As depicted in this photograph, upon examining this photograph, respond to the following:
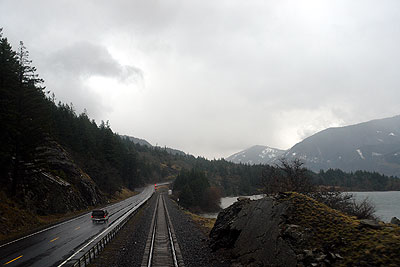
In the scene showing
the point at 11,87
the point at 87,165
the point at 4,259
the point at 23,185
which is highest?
the point at 11,87

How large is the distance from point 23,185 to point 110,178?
36137 millimetres

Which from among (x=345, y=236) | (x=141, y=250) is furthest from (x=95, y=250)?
(x=345, y=236)

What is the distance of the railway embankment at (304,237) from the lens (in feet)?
30.8

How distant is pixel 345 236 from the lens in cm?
1072

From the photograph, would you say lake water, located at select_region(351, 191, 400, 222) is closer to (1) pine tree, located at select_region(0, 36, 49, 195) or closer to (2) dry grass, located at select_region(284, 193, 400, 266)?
(2) dry grass, located at select_region(284, 193, 400, 266)

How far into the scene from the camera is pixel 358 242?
997 centimetres

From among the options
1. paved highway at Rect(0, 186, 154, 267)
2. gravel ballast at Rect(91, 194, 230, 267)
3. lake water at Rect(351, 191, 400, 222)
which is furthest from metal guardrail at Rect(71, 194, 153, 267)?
lake water at Rect(351, 191, 400, 222)

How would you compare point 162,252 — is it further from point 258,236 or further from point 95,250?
point 258,236

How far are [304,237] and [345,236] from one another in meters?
1.71

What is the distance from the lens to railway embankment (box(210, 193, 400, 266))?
9375 mm

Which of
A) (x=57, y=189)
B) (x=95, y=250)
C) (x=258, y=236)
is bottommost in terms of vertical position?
(x=95, y=250)

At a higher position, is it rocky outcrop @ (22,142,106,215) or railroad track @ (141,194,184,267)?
rocky outcrop @ (22,142,106,215)

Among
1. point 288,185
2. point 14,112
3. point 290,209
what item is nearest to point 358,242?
point 290,209

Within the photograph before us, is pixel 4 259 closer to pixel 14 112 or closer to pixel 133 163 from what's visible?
pixel 14 112
